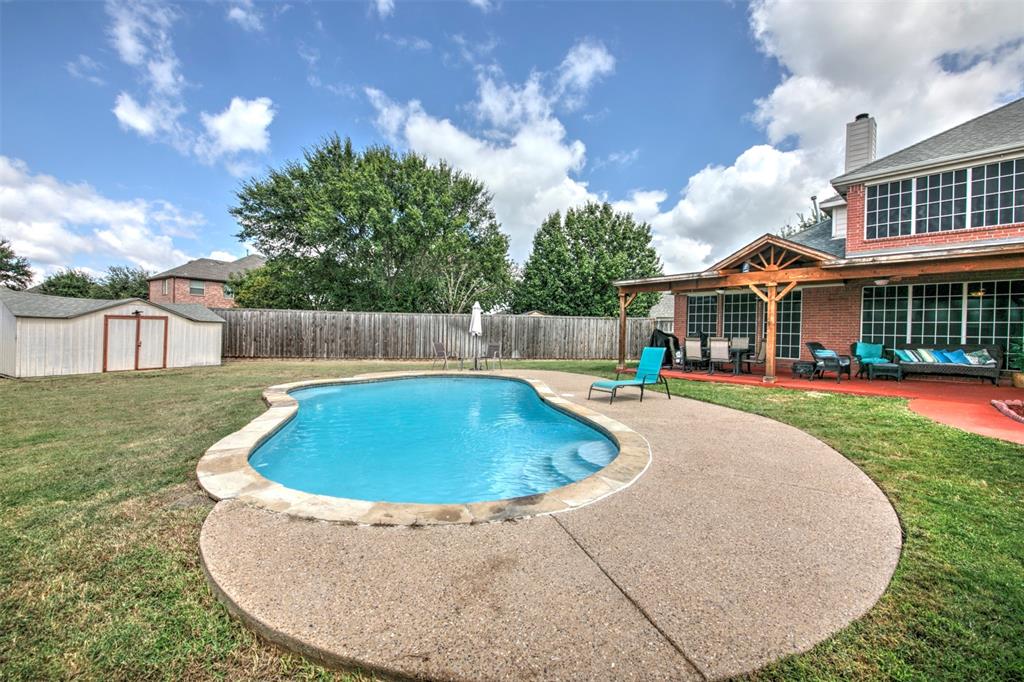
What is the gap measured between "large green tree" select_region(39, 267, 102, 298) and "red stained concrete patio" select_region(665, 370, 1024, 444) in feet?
160

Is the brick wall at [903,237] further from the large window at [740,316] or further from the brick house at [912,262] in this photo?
the large window at [740,316]

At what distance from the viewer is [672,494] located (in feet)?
10.7

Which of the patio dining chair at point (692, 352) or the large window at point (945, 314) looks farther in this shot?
the patio dining chair at point (692, 352)

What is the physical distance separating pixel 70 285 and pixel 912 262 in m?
53.9

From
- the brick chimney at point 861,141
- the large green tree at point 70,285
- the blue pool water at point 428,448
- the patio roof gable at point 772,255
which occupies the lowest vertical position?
the blue pool water at point 428,448

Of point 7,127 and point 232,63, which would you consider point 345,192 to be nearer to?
point 232,63

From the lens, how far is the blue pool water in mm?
4812

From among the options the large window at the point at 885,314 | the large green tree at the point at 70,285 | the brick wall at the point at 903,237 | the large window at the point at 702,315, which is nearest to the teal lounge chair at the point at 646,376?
the large window at the point at 702,315

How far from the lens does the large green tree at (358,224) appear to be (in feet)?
70.9

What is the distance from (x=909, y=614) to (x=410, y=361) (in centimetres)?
1711

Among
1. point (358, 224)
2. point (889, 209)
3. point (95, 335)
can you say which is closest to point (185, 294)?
point (358, 224)

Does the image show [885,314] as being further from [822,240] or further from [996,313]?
[822,240]

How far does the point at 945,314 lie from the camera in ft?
31.3

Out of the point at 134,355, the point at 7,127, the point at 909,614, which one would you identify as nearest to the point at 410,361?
the point at 134,355
